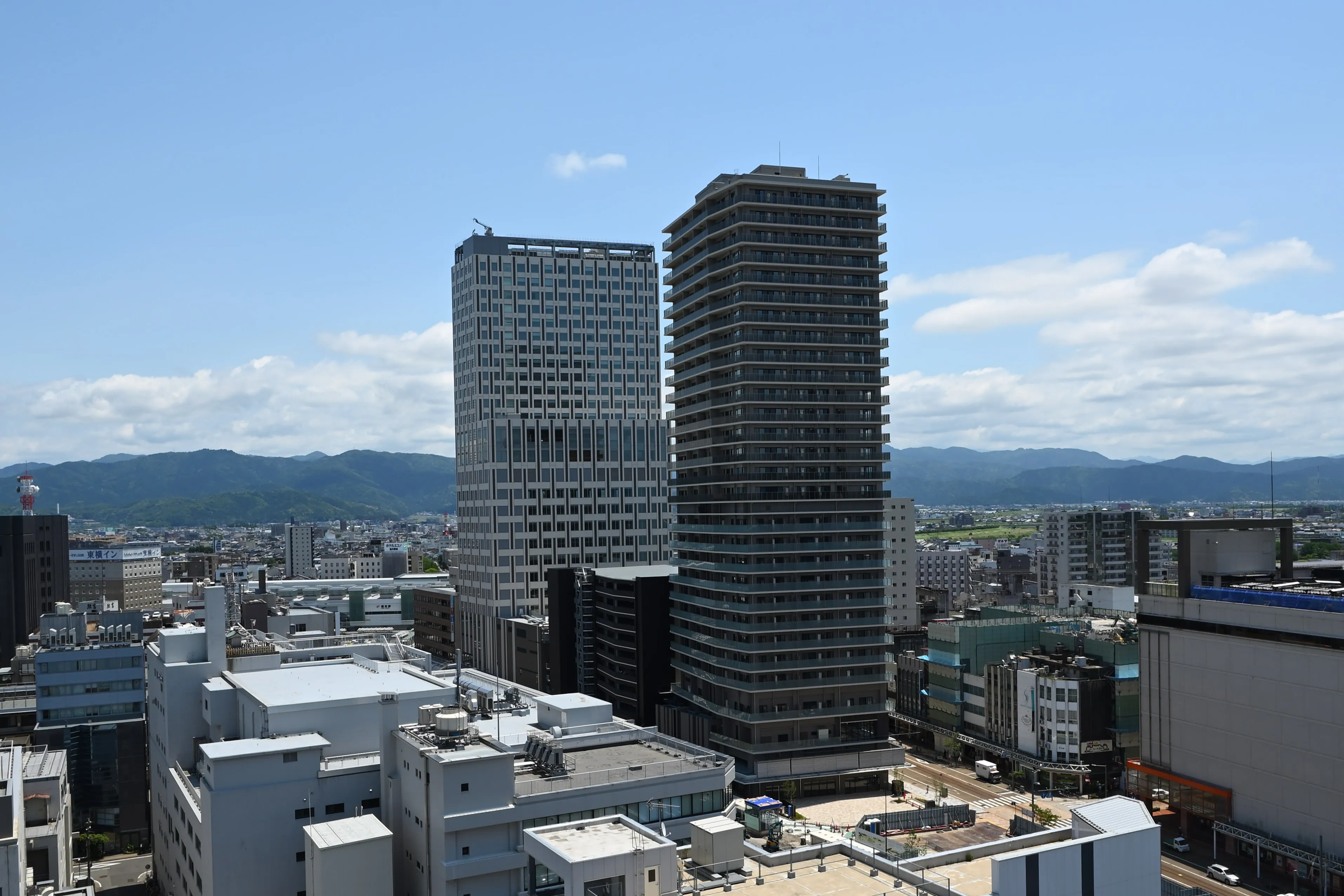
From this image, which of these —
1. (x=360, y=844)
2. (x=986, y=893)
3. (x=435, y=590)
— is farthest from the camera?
(x=435, y=590)

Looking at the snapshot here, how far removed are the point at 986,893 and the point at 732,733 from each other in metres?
65.0

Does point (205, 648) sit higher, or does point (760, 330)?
point (760, 330)

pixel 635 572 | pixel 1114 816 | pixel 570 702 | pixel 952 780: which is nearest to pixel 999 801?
pixel 952 780

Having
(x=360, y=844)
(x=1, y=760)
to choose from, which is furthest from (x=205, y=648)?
(x=360, y=844)

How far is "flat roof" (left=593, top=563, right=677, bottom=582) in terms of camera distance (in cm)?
12212

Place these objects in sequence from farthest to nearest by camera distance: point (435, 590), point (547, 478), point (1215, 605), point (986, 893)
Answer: point (435, 590)
point (547, 478)
point (1215, 605)
point (986, 893)

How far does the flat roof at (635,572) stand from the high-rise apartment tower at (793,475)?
1136 cm

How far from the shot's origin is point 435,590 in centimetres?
19625

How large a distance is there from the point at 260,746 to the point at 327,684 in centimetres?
1959

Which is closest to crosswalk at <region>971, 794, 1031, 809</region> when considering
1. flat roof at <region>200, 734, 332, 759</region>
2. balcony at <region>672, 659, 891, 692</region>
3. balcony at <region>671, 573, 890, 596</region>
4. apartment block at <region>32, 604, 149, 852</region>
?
balcony at <region>672, 659, 891, 692</region>

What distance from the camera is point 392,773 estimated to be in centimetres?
6378

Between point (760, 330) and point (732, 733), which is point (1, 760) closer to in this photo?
point (732, 733)

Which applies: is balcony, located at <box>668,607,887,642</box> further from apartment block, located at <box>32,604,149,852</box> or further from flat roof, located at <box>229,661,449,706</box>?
apartment block, located at <box>32,604,149,852</box>

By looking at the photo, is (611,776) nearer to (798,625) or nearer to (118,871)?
(798,625)
